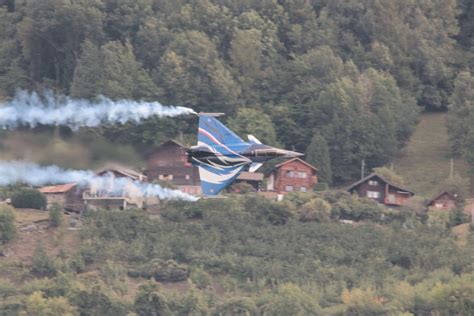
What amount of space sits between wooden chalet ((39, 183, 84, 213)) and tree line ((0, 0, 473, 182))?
19.7ft

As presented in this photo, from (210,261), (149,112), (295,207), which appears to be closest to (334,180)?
(295,207)

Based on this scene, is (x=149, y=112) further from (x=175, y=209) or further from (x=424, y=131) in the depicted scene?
(x=424, y=131)

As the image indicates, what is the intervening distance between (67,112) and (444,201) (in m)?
30.9

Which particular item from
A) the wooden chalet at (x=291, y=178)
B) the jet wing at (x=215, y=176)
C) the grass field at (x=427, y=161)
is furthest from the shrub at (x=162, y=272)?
the grass field at (x=427, y=161)

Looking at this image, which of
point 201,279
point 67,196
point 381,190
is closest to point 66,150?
point 201,279

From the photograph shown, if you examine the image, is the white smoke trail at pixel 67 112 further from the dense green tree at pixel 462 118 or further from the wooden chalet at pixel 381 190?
the dense green tree at pixel 462 118

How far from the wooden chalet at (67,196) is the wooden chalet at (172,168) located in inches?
174

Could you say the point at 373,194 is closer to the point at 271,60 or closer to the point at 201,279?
the point at 201,279

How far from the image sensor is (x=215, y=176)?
6159cm

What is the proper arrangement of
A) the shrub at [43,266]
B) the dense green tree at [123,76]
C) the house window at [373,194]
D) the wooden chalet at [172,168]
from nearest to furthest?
the wooden chalet at [172,168] < the shrub at [43,266] < the house window at [373,194] < the dense green tree at [123,76]

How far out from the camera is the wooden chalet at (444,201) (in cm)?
9219

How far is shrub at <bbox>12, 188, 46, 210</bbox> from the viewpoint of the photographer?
3433 inches

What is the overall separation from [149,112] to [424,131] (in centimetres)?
4632

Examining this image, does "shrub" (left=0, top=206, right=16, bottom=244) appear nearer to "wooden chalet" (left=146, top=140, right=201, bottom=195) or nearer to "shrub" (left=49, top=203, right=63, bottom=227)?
"shrub" (left=49, top=203, right=63, bottom=227)
